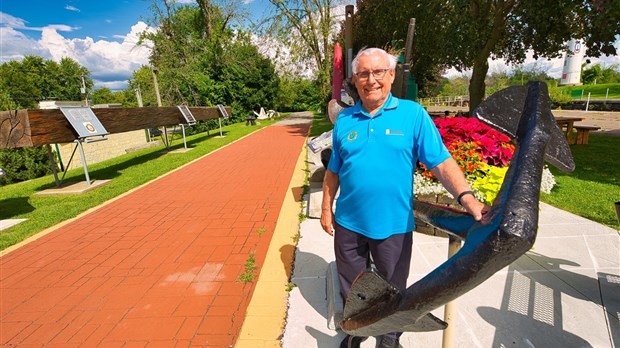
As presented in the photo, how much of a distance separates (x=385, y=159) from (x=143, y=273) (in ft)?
10.1

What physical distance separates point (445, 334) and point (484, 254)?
3.72 ft

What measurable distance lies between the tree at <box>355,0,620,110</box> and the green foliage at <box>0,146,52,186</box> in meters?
16.5

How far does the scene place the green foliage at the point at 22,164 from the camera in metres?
12.6

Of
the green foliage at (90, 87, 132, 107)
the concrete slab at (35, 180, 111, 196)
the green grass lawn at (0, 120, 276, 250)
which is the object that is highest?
the green foliage at (90, 87, 132, 107)

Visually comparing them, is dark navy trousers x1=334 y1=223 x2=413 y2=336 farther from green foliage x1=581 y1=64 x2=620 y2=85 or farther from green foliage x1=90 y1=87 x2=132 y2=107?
green foliage x1=581 y1=64 x2=620 y2=85

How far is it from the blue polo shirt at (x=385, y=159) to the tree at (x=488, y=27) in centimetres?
820

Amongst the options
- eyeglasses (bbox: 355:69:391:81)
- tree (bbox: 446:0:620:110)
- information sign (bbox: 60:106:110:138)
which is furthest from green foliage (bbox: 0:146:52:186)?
tree (bbox: 446:0:620:110)

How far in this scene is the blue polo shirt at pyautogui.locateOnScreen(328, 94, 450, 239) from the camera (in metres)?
1.55

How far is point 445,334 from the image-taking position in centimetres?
151

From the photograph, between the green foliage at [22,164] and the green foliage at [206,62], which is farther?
the green foliage at [206,62]

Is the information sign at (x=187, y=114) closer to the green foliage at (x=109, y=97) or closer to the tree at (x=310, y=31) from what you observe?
the tree at (x=310, y=31)

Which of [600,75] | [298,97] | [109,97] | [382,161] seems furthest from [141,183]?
[600,75]

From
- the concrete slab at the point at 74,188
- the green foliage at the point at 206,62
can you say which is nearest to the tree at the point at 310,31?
the green foliage at the point at 206,62

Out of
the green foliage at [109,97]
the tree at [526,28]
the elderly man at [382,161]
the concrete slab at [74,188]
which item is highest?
the green foliage at [109,97]
